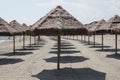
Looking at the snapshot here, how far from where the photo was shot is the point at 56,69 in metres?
14.9

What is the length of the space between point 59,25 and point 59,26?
0.37 ft

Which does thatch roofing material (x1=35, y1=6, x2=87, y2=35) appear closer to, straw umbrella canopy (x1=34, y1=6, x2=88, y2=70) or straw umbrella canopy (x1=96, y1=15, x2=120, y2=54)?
straw umbrella canopy (x1=34, y1=6, x2=88, y2=70)

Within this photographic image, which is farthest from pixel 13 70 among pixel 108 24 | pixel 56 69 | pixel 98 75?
pixel 108 24

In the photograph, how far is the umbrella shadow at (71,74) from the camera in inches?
491

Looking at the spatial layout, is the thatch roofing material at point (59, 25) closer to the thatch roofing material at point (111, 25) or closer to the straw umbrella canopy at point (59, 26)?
the straw umbrella canopy at point (59, 26)

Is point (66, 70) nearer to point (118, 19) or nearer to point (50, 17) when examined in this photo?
point (50, 17)

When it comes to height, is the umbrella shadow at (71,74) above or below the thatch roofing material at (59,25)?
below

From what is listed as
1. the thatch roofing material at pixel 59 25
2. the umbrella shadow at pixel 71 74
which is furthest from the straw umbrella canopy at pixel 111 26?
the umbrella shadow at pixel 71 74

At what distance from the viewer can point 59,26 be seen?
13469 millimetres

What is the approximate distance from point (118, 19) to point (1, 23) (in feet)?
27.7

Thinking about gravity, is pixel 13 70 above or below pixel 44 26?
below

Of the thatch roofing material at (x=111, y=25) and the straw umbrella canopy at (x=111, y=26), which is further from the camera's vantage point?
the thatch roofing material at (x=111, y=25)

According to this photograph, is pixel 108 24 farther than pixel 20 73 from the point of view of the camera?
Yes

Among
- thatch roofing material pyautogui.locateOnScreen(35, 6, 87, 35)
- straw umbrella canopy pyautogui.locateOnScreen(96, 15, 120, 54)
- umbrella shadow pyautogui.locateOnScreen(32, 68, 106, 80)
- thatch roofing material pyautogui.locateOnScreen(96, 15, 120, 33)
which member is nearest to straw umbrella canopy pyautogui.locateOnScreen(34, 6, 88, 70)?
thatch roofing material pyautogui.locateOnScreen(35, 6, 87, 35)
